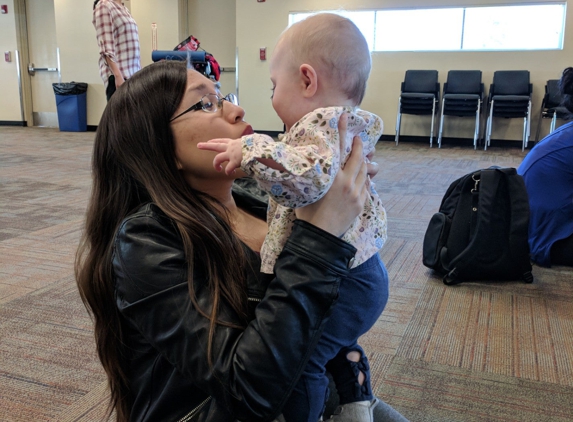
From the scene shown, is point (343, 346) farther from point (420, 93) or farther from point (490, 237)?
point (420, 93)

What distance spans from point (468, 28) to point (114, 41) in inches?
216

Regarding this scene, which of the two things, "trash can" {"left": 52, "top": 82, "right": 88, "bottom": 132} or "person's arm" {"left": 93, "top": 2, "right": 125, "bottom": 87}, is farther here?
"trash can" {"left": 52, "top": 82, "right": 88, "bottom": 132}

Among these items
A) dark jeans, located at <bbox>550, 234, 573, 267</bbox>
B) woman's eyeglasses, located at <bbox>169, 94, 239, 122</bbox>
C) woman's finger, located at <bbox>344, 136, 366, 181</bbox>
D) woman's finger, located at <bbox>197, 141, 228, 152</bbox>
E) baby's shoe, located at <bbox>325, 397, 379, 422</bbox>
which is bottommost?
dark jeans, located at <bbox>550, 234, 573, 267</bbox>

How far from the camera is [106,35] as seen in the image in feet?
12.8

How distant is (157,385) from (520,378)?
1.21 m

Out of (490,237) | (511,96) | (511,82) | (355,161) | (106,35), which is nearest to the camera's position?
(355,161)

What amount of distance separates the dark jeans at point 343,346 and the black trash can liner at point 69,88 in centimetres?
971

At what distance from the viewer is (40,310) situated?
203 centimetres

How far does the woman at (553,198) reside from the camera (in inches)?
100.0

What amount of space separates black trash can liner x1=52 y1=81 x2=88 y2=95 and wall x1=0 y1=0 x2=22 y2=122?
1428 millimetres

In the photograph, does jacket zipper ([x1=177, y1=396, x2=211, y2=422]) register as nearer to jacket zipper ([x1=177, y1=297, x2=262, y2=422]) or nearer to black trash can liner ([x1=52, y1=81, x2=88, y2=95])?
jacket zipper ([x1=177, y1=297, x2=262, y2=422])

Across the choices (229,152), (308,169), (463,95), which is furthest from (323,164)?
(463,95)

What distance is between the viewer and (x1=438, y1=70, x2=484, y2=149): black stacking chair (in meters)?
7.28

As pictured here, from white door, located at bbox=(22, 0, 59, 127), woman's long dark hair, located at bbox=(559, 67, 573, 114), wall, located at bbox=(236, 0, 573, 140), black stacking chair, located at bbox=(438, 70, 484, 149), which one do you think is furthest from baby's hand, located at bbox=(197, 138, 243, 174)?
white door, located at bbox=(22, 0, 59, 127)
